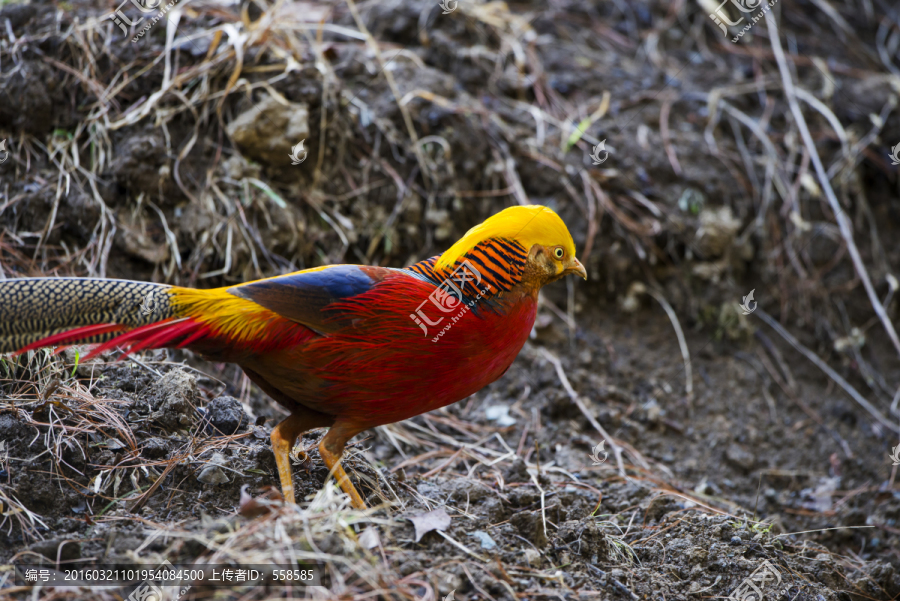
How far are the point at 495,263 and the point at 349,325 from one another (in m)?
0.60

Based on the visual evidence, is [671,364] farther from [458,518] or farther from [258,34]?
[258,34]

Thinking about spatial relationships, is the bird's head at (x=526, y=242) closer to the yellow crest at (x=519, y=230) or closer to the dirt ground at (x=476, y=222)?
the yellow crest at (x=519, y=230)

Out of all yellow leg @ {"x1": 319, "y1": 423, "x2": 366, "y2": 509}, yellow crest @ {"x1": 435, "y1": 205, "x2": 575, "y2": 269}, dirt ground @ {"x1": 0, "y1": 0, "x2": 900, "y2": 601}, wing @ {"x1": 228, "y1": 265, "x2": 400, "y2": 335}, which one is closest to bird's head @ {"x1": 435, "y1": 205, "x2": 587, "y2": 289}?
yellow crest @ {"x1": 435, "y1": 205, "x2": 575, "y2": 269}

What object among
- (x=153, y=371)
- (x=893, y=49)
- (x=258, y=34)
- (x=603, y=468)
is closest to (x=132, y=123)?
(x=258, y=34)

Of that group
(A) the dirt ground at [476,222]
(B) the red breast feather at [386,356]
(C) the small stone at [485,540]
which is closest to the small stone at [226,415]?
(A) the dirt ground at [476,222]

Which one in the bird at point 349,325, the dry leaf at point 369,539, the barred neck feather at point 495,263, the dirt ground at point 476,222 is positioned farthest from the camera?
the barred neck feather at point 495,263

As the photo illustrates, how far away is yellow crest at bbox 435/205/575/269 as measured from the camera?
9.44ft

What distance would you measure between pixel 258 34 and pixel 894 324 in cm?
479

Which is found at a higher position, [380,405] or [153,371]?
[380,405]

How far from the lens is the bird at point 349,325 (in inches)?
100

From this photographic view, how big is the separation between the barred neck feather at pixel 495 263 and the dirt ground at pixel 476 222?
882 millimetres

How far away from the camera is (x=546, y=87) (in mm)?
5605

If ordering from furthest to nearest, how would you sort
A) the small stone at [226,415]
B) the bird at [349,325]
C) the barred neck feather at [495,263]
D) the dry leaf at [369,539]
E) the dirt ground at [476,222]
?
the small stone at [226,415] → the barred neck feather at [495,263] → the dirt ground at [476,222] → the bird at [349,325] → the dry leaf at [369,539]

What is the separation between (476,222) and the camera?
4867mm
